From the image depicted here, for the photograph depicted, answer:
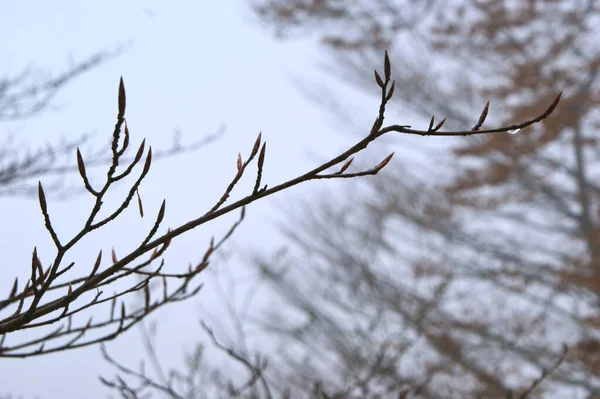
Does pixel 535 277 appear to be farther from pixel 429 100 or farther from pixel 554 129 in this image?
pixel 429 100

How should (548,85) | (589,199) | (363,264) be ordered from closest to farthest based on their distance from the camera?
(548,85)
(589,199)
(363,264)

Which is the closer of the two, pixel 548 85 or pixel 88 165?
pixel 88 165

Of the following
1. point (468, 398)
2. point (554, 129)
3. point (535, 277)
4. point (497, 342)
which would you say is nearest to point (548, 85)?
point (554, 129)

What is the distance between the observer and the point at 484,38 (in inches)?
253

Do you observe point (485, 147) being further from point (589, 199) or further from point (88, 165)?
point (88, 165)

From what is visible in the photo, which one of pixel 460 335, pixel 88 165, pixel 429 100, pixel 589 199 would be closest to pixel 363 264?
pixel 460 335

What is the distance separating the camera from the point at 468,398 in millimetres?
5266

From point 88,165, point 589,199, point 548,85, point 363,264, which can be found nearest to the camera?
point 88,165

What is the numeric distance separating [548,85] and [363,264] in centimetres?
291

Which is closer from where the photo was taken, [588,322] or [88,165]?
[88,165]

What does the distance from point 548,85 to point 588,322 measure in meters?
2.15

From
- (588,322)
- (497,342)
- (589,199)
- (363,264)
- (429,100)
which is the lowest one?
(588,322)

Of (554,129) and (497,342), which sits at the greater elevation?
(554,129)

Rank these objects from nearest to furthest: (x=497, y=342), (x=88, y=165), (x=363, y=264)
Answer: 1. (x=88, y=165)
2. (x=497, y=342)
3. (x=363, y=264)
